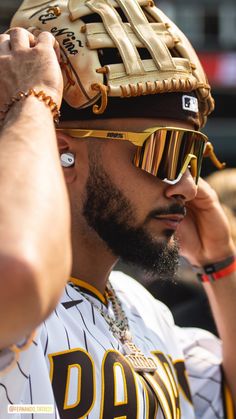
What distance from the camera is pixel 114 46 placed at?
8.09ft

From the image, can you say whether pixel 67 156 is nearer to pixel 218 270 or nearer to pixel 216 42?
pixel 218 270

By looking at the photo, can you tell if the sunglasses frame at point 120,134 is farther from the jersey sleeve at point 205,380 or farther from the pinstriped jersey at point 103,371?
the jersey sleeve at point 205,380

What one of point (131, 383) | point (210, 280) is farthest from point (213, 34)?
point (131, 383)

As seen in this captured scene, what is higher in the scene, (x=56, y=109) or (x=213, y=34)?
(x=56, y=109)

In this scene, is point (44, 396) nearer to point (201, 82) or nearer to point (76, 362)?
point (76, 362)

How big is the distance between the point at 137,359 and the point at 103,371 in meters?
0.25

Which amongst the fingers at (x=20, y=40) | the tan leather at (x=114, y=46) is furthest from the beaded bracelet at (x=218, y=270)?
the fingers at (x=20, y=40)

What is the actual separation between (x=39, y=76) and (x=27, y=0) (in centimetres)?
96

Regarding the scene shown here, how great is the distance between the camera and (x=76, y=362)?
220 cm

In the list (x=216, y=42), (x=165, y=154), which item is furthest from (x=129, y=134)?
(x=216, y=42)

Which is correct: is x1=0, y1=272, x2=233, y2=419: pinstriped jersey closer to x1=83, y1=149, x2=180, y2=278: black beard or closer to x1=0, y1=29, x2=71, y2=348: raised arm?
x1=83, y1=149, x2=180, y2=278: black beard

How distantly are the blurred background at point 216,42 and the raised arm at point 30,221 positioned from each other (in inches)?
534

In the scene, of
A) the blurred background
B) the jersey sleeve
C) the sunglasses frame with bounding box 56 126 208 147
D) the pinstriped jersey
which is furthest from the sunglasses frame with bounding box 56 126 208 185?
the blurred background

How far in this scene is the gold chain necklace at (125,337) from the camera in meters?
2.47
